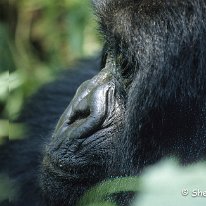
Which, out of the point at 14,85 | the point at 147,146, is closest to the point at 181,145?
the point at 147,146

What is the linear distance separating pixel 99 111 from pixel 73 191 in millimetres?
238

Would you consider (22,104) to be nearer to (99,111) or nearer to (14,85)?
(14,85)

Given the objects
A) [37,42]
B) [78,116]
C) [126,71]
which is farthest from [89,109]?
[37,42]

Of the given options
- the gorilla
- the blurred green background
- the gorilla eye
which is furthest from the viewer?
the blurred green background

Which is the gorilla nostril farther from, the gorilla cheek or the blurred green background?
the blurred green background

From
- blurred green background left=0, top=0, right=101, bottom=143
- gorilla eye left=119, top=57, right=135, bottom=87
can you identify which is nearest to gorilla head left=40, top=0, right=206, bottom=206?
gorilla eye left=119, top=57, right=135, bottom=87

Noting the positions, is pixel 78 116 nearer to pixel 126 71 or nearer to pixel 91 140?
pixel 91 140

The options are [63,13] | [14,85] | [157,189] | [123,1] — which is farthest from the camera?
[63,13]

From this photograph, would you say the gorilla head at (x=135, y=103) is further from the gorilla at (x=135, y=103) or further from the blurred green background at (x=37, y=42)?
the blurred green background at (x=37, y=42)

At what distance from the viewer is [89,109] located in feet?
A: 6.14

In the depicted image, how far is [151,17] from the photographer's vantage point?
162 centimetres

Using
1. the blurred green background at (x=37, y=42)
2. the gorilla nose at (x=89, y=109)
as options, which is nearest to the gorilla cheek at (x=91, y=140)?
the gorilla nose at (x=89, y=109)

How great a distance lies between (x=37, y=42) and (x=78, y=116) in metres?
1.82

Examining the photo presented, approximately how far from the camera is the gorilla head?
5.30 feet
